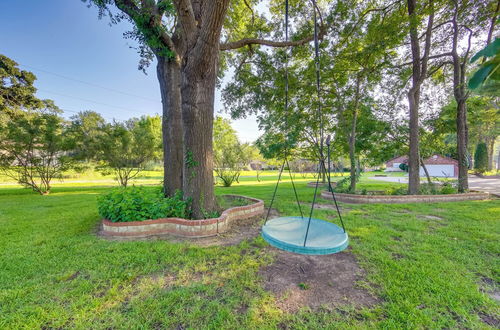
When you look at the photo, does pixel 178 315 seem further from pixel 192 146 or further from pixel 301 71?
pixel 301 71

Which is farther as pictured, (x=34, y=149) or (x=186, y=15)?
(x=34, y=149)

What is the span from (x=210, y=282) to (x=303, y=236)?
123 centimetres

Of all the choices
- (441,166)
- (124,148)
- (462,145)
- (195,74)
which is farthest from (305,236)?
(441,166)

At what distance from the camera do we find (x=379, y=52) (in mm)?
5898

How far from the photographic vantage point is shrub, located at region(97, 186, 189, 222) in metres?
3.30

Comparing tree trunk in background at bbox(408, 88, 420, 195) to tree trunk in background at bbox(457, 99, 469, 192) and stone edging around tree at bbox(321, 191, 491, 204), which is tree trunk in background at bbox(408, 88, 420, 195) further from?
tree trunk in background at bbox(457, 99, 469, 192)

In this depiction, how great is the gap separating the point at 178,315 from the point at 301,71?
26.4ft

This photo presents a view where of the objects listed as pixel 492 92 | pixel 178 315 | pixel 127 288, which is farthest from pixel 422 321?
pixel 127 288

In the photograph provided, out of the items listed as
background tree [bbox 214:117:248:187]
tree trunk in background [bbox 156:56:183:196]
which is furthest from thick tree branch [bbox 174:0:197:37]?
background tree [bbox 214:117:248:187]

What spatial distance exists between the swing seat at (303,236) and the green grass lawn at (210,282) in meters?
0.54

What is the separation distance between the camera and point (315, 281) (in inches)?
83.4

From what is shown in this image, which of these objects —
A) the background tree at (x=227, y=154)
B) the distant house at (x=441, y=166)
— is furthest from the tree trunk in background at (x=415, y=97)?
the distant house at (x=441, y=166)

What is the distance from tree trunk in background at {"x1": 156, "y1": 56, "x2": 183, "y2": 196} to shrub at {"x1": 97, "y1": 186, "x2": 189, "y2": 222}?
2.57ft

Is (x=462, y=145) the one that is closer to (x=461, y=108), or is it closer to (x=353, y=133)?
(x=461, y=108)
